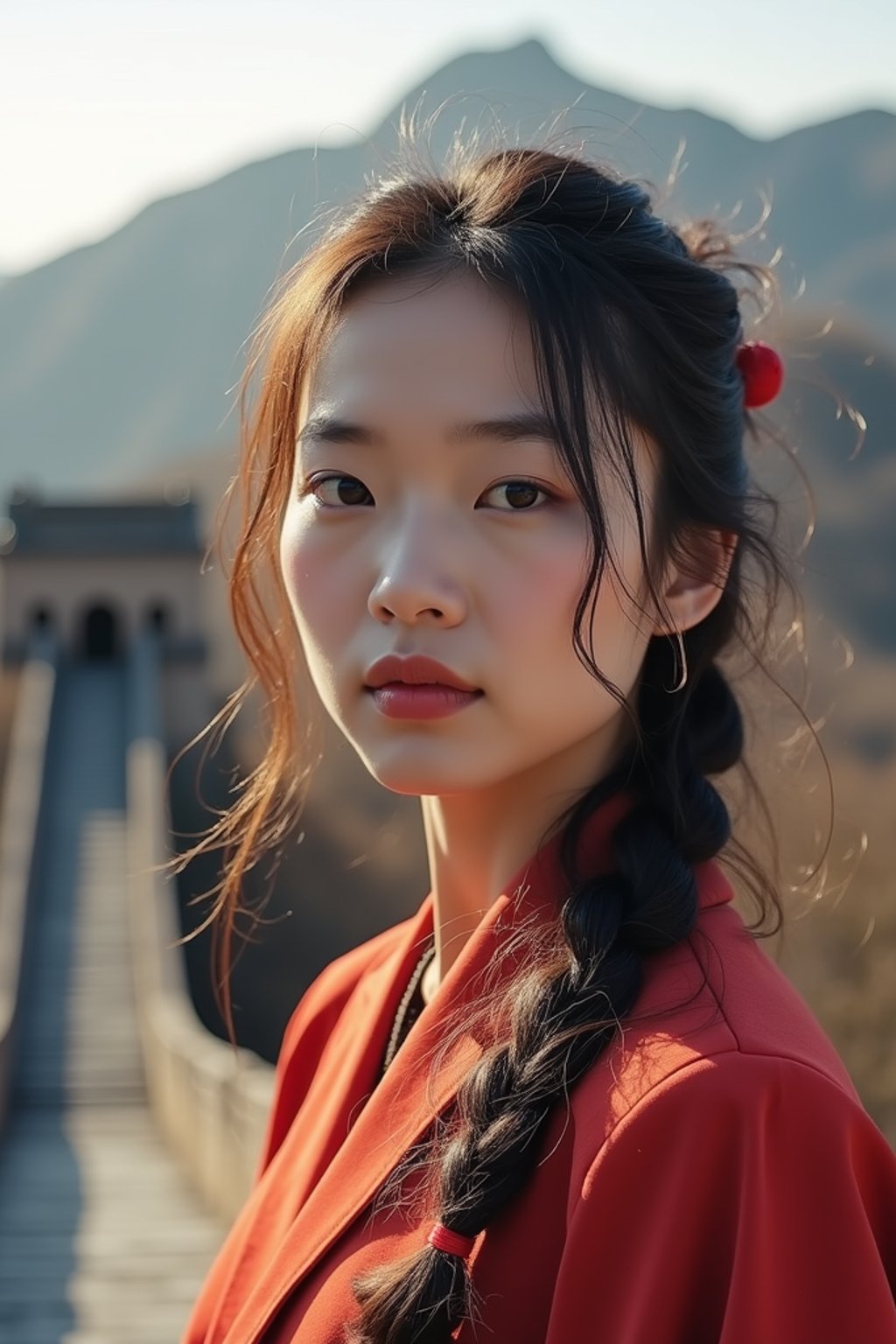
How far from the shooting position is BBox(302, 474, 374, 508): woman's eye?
5.65 ft

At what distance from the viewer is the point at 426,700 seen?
164cm

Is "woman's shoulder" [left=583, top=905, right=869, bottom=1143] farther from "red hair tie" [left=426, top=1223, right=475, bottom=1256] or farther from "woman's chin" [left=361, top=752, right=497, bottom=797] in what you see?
"woman's chin" [left=361, top=752, right=497, bottom=797]

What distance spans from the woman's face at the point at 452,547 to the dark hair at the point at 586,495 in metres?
0.03

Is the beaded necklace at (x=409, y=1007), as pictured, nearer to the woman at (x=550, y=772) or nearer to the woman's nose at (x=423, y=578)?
the woman at (x=550, y=772)

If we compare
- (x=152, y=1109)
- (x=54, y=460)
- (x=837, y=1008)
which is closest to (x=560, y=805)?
(x=152, y=1109)

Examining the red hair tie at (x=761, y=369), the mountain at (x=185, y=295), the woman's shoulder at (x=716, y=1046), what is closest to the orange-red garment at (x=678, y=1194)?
the woman's shoulder at (x=716, y=1046)

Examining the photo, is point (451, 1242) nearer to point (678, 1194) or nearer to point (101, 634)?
point (678, 1194)

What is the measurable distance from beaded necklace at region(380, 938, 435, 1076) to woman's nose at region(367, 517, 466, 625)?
62 cm

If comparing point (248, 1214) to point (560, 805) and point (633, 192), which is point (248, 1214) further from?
point (633, 192)

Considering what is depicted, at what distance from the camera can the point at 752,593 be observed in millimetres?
2021

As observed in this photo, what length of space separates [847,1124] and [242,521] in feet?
3.41

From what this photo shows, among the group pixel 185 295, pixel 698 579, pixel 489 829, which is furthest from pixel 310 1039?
pixel 185 295

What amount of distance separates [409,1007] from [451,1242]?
2.17 feet

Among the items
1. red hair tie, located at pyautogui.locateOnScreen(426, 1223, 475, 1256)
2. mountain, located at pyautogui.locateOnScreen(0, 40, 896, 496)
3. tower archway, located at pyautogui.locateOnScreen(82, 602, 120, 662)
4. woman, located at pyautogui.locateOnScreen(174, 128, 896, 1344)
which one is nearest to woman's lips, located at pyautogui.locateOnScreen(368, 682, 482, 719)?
woman, located at pyautogui.locateOnScreen(174, 128, 896, 1344)
